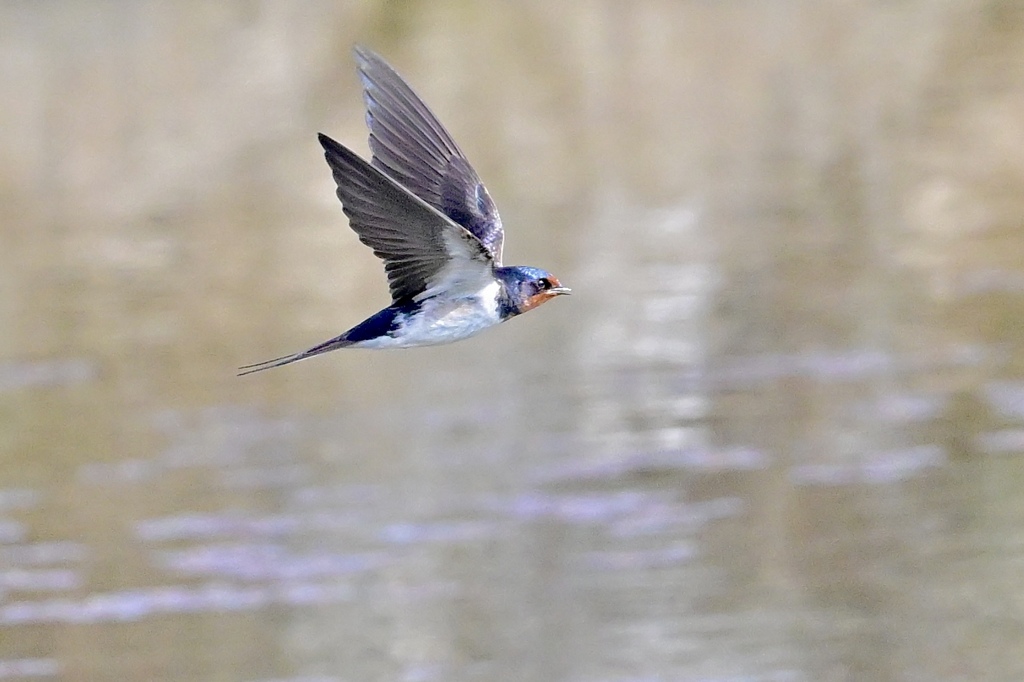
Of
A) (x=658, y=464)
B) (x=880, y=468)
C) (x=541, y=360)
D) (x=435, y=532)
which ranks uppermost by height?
(x=541, y=360)

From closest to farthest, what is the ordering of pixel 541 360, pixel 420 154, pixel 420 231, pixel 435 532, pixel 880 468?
pixel 420 231
pixel 420 154
pixel 435 532
pixel 880 468
pixel 541 360

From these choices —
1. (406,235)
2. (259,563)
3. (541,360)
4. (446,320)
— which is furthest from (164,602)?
(406,235)

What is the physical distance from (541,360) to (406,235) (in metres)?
6.93

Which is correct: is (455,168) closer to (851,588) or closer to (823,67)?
(851,588)

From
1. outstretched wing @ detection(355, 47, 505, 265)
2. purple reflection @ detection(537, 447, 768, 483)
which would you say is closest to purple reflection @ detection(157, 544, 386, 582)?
purple reflection @ detection(537, 447, 768, 483)

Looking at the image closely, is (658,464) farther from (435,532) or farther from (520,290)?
(520,290)

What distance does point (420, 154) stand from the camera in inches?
219

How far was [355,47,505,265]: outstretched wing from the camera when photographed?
17.8ft

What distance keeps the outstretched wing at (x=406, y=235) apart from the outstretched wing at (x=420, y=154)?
62 centimetres

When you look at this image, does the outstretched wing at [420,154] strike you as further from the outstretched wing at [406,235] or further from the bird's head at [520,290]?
the outstretched wing at [406,235]

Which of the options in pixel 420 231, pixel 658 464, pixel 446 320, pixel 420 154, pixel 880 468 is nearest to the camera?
pixel 420 231

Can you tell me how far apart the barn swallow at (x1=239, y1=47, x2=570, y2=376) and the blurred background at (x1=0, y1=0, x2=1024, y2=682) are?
2.65 m

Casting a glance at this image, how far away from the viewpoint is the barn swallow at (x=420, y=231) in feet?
14.6

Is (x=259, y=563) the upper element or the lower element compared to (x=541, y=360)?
lower
